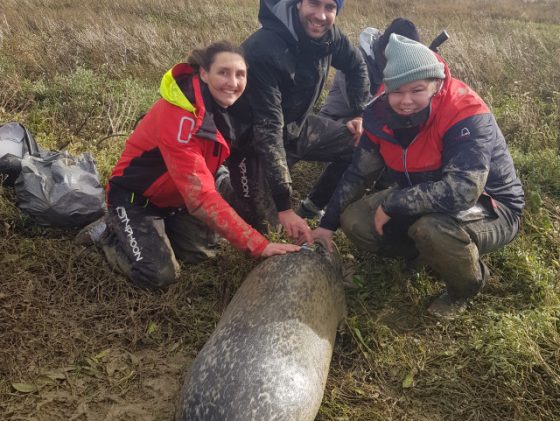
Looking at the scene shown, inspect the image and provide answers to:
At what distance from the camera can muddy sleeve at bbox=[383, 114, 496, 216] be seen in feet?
10.4

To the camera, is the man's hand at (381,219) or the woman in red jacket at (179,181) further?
the man's hand at (381,219)

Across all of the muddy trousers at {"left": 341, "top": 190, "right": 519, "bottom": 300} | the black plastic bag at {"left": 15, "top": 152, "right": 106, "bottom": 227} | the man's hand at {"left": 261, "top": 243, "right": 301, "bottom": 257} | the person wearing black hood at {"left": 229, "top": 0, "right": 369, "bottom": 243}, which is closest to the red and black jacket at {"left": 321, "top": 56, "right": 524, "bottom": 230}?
the muddy trousers at {"left": 341, "top": 190, "right": 519, "bottom": 300}

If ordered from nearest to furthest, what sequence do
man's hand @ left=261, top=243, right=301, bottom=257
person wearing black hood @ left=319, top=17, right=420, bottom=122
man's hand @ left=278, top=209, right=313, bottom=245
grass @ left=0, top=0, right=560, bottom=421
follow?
grass @ left=0, top=0, right=560, bottom=421
man's hand @ left=261, top=243, right=301, bottom=257
man's hand @ left=278, top=209, right=313, bottom=245
person wearing black hood @ left=319, top=17, right=420, bottom=122

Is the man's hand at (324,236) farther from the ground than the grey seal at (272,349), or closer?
closer

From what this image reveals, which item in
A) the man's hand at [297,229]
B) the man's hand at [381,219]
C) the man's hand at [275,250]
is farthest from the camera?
the man's hand at [297,229]

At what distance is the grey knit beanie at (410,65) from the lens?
3.18 metres

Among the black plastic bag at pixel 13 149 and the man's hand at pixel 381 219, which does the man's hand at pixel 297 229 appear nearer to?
the man's hand at pixel 381 219

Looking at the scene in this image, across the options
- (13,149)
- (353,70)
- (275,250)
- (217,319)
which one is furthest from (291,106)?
(13,149)

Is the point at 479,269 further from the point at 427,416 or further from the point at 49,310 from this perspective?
the point at 49,310

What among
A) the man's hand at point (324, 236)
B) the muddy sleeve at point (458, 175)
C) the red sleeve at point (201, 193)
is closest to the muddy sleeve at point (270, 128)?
the man's hand at point (324, 236)

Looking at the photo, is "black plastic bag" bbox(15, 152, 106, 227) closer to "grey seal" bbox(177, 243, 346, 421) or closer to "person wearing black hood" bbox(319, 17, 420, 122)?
"grey seal" bbox(177, 243, 346, 421)

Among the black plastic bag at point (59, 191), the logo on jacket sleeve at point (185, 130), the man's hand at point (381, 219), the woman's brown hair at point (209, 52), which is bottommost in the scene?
the man's hand at point (381, 219)

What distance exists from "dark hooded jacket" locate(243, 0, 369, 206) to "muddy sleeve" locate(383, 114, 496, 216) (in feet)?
3.39

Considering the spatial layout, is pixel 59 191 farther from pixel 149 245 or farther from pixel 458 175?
pixel 458 175
